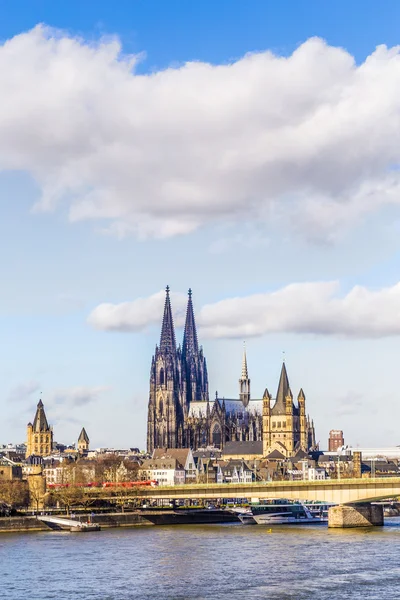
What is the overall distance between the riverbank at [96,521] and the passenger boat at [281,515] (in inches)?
485

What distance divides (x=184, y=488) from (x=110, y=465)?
58.4 m

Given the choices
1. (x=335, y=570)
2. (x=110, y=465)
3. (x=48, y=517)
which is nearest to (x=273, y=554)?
(x=335, y=570)

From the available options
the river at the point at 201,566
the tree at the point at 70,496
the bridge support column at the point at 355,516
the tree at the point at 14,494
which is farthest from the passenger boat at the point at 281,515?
the tree at the point at 14,494

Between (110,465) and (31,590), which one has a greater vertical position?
(110,465)

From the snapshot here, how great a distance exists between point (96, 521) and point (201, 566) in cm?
4143

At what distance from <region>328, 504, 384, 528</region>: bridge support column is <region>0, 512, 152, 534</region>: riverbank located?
19.4 metres

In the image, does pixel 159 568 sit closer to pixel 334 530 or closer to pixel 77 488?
pixel 334 530

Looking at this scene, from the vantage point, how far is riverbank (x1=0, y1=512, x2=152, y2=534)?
104500 mm

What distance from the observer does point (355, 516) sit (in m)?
107

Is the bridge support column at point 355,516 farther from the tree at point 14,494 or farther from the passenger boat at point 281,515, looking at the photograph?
the tree at point 14,494

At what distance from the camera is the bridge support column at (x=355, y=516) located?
106 metres

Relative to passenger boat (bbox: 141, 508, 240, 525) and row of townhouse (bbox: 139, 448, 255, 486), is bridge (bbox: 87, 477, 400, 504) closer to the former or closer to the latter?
passenger boat (bbox: 141, 508, 240, 525)

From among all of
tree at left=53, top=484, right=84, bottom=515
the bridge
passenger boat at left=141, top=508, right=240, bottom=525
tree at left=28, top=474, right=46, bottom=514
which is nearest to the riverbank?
passenger boat at left=141, top=508, right=240, bottom=525

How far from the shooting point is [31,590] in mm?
62000
